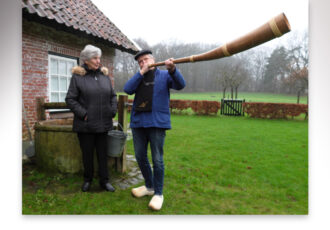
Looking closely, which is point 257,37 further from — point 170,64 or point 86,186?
point 86,186

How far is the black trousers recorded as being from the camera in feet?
7.30

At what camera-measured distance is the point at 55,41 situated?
10.4 ft

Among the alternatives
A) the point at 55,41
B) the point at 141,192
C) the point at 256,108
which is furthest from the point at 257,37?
the point at 256,108

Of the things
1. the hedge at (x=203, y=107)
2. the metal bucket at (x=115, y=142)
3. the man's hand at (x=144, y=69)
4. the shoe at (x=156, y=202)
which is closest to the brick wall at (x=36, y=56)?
the metal bucket at (x=115, y=142)

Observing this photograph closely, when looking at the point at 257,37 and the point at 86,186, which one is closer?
the point at 257,37

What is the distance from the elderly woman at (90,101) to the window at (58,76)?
3.90 feet

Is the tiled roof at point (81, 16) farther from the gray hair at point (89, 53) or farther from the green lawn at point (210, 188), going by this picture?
the green lawn at point (210, 188)

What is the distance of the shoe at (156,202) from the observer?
81.0 inches

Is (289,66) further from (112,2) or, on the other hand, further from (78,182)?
(78,182)

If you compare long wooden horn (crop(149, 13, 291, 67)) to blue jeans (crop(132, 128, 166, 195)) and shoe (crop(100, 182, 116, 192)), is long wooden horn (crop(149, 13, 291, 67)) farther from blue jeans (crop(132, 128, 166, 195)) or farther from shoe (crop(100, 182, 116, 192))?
shoe (crop(100, 182, 116, 192))

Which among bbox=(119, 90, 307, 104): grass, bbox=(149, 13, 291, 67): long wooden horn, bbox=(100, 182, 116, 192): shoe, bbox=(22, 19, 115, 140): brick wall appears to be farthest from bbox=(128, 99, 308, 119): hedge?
bbox=(149, 13, 291, 67): long wooden horn

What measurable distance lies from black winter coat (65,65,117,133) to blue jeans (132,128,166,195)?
368 mm

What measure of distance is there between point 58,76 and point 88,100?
1.39 meters
